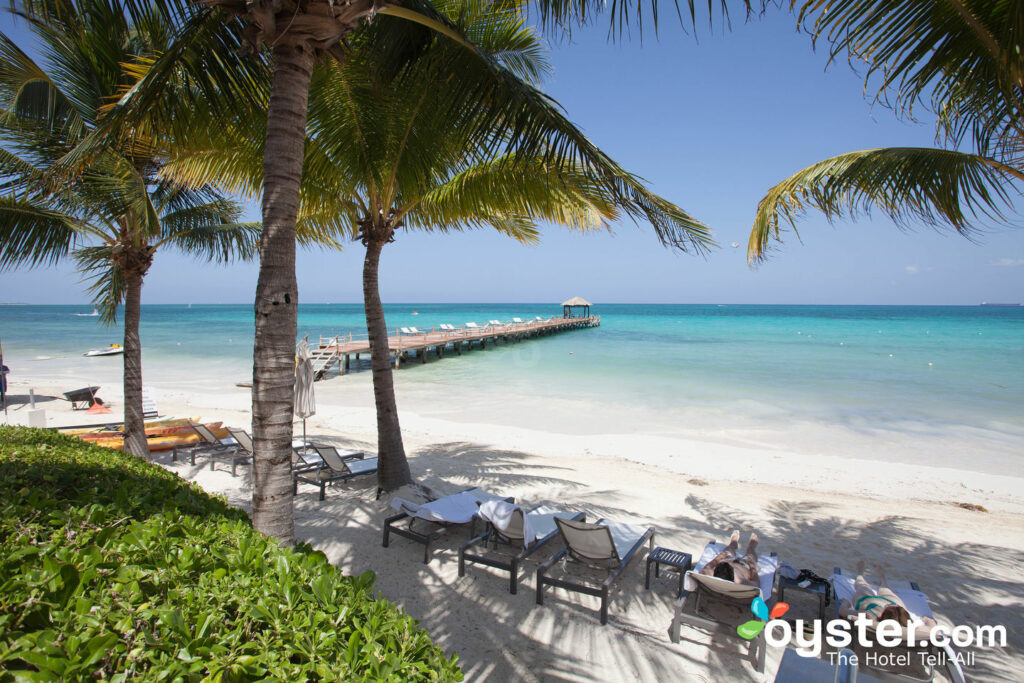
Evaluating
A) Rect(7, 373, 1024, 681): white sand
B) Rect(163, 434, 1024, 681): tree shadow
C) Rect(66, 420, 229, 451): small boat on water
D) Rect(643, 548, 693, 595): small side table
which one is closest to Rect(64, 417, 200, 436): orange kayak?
Rect(66, 420, 229, 451): small boat on water

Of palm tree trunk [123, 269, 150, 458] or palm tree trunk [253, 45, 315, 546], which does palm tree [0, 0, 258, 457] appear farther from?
palm tree trunk [253, 45, 315, 546]

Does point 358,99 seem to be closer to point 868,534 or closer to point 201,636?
point 201,636

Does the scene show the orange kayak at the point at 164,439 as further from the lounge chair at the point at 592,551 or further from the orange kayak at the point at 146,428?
the lounge chair at the point at 592,551

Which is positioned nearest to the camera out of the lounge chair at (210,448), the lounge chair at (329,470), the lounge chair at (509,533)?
the lounge chair at (509,533)

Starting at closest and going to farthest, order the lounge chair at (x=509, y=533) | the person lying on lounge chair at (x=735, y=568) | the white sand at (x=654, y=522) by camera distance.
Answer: the white sand at (x=654, y=522)
the person lying on lounge chair at (x=735, y=568)
the lounge chair at (x=509, y=533)

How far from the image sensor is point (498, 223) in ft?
25.5

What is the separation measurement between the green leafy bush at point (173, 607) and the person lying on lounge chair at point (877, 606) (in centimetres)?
358

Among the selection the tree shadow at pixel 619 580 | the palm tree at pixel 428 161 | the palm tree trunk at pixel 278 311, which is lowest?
the tree shadow at pixel 619 580

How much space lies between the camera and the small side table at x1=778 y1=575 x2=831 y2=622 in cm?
430

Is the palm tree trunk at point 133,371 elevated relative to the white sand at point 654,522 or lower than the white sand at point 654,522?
elevated

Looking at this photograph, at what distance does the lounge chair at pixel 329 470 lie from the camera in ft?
23.0

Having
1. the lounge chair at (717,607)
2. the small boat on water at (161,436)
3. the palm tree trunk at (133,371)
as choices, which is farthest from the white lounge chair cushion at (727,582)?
the small boat on water at (161,436)

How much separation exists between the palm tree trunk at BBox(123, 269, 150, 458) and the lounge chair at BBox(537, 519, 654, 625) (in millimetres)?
6251

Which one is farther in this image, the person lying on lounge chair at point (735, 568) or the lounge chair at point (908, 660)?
the person lying on lounge chair at point (735, 568)
